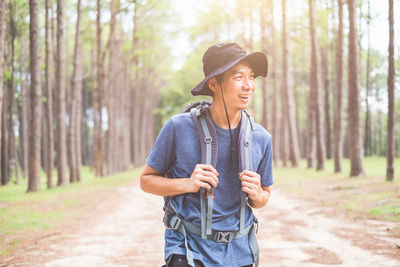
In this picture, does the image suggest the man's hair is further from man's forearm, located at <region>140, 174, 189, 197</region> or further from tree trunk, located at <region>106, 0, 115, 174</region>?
tree trunk, located at <region>106, 0, 115, 174</region>

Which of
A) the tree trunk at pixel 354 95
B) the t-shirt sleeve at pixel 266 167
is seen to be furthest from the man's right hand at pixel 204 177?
the tree trunk at pixel 354 95

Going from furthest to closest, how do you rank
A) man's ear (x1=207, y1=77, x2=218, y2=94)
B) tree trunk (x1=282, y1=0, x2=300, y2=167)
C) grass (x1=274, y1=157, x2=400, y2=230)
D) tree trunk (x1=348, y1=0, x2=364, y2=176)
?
tree trunk (x1=282, y1=0, x2=300, y2=167) → tree trunk (x1=348, y1=0, x2=364, y2=176) → grass (x1=274, y1=157, x2=400, y2=230) → man's ear (x1=207, y1=77, x2=218, y2=94)

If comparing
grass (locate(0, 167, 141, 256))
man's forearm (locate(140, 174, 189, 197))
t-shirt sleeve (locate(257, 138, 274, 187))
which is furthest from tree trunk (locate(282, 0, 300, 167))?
man's forearm (locate(140, 174, 189, 197))

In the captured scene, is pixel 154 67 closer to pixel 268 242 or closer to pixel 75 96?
pixel 75 96

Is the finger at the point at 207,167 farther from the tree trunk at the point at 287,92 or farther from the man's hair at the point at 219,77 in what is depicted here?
the tree trunk at the point at 287,92

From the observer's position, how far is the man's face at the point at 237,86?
2713mm

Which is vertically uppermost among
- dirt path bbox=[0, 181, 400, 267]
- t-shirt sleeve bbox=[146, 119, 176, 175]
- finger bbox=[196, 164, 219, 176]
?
t-shirt sleeve bbox=[146, 119, 176, 175]

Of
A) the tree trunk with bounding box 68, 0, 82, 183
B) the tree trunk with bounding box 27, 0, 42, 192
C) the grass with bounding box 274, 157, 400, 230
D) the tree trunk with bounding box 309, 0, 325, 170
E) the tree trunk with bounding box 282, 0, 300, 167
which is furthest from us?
the tree trunk with bounding box 282, 0, 300, 167

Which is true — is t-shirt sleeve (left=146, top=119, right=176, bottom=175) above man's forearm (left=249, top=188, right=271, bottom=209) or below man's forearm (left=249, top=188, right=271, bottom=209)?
above

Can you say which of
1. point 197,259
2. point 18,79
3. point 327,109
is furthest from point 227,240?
point 327,109

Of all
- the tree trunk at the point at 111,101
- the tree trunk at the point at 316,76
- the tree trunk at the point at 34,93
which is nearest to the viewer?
the tree trunk at the point at 34,93

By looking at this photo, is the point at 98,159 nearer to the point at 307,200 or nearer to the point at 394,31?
the point at 307,200

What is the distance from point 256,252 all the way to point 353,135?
1628 cm

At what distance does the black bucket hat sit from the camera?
2.68 metres
